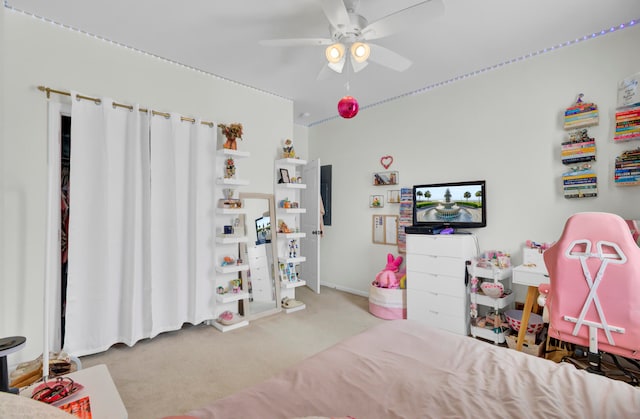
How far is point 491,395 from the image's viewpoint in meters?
1.17

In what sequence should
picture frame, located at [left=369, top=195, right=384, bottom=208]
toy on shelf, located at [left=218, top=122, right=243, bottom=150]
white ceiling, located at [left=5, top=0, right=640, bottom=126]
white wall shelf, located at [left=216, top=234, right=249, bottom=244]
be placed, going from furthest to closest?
picture frame, located at [left=369, top=195, right=384, bottom=208] → toy on shelf, located at [left=218, top=122, right=243, bottom=150] → white wall shelf, located at [left=216, top=234, right=249, bottom=244] → white ceiling, located at [left=5, top=0, right=640, bottom=126]

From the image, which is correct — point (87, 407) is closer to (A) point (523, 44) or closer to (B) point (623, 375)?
(B) point (623, 375)

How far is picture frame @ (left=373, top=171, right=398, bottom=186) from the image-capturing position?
4.11m

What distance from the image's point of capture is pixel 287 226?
13.6 ft

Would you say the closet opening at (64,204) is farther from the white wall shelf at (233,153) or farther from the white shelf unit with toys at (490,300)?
the white shelf unit with toys at (490,300)

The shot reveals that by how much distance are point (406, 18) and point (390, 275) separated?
2677mm

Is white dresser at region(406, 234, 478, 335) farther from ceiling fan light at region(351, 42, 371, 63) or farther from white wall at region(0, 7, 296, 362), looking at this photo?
white wall at region(0, 7, 296, 362)

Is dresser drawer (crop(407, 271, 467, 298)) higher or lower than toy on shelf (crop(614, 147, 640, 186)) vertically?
lower

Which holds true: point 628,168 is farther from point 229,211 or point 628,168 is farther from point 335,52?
point 229,211

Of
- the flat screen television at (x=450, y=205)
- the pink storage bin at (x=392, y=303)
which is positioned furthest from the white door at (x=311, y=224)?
the flat screen television at (x=450, y=205)

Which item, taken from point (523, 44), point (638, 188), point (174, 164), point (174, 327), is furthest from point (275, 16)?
point (638, 188)

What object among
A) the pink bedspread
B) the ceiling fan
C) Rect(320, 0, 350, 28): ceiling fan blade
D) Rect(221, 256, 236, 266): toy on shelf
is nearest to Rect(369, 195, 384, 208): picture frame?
Rect(221, 256, 236, 266): toy on shelf

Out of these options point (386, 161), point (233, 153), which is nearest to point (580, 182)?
point (386, 161)

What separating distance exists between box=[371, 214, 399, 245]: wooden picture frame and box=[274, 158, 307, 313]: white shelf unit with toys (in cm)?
105
